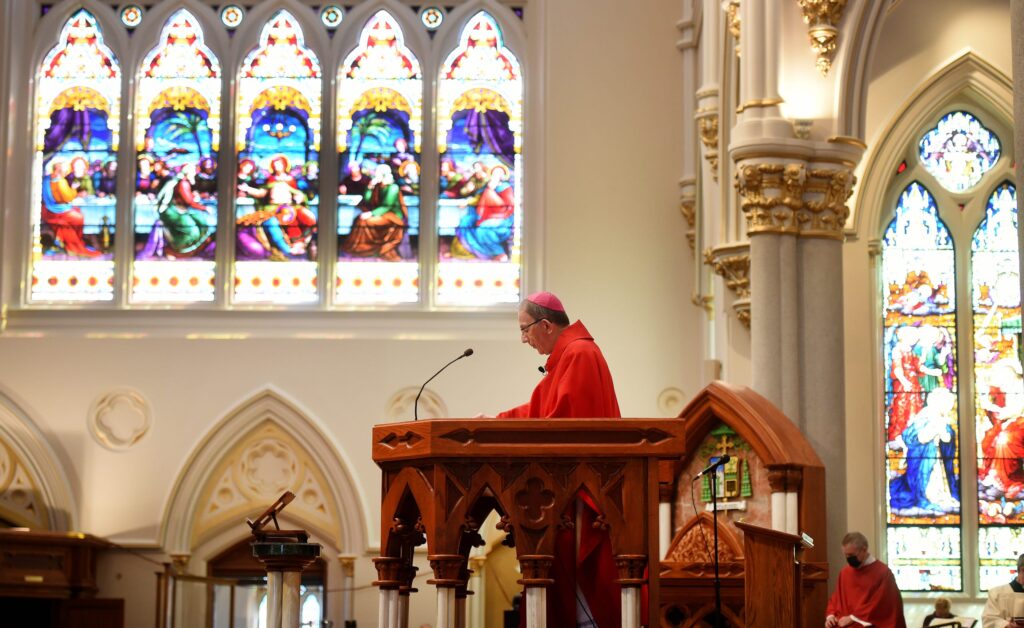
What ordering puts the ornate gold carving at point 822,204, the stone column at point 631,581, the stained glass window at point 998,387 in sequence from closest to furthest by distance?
the stone column at point 631,581
the ornate gold carving at point 822,204
the stained glass window at point 998,387

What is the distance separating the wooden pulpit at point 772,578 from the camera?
6.64 metres

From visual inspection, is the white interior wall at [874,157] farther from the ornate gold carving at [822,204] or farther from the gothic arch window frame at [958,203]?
the ornate gold carving at [822,204]

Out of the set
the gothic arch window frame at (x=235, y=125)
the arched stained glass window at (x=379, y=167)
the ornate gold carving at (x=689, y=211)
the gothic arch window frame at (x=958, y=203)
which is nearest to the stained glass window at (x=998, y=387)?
the gothic arch window frame at (x=958, y=203)

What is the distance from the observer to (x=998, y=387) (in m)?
13.1

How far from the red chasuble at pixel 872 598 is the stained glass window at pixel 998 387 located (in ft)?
14.8

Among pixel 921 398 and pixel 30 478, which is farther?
pixel 30 478

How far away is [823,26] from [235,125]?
7.36 meters

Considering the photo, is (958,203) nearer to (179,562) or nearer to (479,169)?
(479,169)

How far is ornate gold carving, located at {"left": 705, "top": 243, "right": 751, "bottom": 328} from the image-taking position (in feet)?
38.7

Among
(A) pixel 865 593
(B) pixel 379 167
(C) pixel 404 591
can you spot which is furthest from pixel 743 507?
(B) pixel 379 167

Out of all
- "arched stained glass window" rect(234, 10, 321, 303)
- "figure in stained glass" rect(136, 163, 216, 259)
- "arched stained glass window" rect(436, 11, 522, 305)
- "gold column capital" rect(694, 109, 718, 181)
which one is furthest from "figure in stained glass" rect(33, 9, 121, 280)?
"gold column capital" rect(694, 109, 718, 181)

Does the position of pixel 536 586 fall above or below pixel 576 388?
below

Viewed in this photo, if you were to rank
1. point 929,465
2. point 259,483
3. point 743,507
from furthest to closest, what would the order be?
point 259,483, point 929,465, point 743,507

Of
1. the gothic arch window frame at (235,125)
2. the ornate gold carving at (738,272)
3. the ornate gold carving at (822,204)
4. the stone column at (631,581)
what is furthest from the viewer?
the gothic arch window frame at (235,125)
